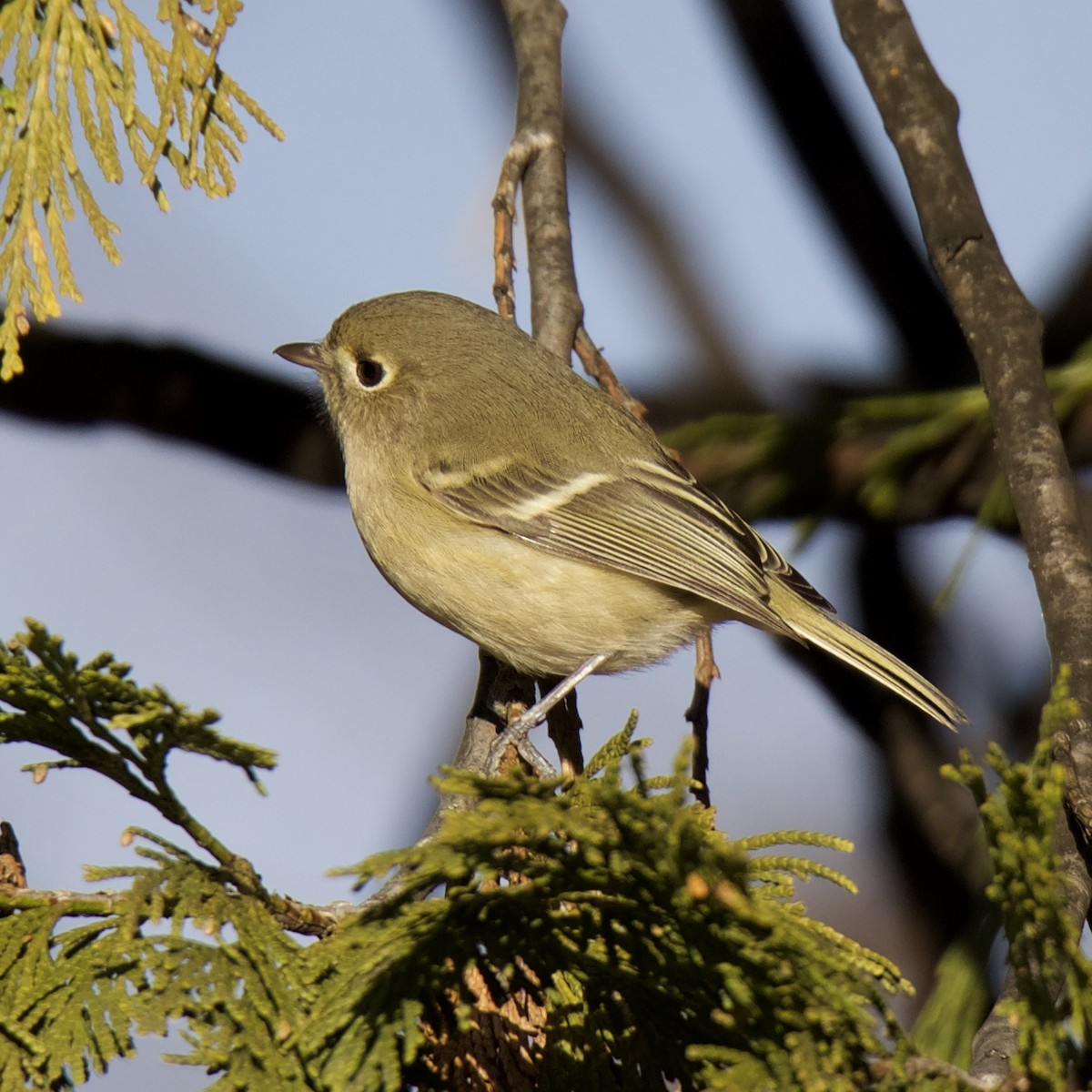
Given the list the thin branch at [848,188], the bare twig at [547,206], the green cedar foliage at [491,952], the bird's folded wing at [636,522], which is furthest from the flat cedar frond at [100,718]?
the thin branch at [848,188]

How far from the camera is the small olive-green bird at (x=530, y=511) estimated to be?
2.40m

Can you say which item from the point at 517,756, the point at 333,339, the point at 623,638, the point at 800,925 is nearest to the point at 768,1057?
the point at 800,925

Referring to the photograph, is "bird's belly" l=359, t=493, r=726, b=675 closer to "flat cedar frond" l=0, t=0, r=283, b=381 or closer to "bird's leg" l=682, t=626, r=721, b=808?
"bird's leg" l=682, t=626, r=721, b=808

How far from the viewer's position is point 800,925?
1.13m

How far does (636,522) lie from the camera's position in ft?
8.30

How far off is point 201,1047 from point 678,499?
1.68 metres

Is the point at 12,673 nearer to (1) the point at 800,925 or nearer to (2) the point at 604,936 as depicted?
(2) the point at 604,936

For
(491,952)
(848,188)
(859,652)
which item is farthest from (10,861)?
(848,188)

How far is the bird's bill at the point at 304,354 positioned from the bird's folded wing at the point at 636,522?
1.31 feet

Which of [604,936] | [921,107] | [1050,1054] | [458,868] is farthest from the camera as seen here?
[921,107]

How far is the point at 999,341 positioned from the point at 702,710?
0.77 meters

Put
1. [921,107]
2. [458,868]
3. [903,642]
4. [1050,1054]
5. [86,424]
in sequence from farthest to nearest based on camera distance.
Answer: [903,642] → [86,424] → [921,107] → [458,868] → [1050,1054]

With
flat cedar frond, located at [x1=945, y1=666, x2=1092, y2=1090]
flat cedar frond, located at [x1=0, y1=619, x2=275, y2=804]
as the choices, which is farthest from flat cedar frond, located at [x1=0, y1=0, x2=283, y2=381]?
flat cedar frond, located at [x1=945, y1=666, x2=1092, y2=1090]

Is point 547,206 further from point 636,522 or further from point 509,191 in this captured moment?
point 636,522
